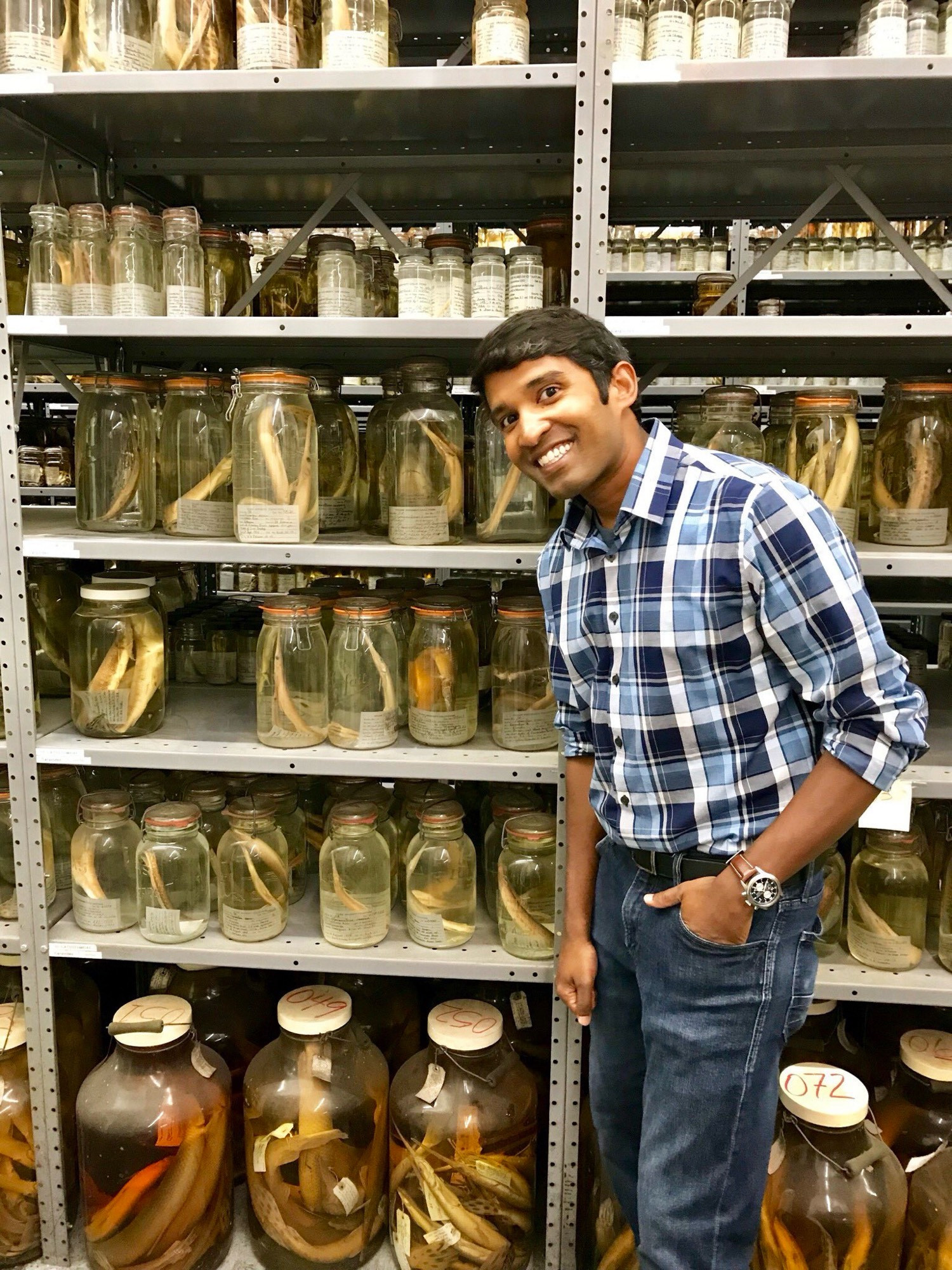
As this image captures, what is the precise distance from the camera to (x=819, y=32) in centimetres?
200

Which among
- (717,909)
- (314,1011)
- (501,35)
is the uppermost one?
(501,35)

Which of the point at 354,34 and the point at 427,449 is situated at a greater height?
the point at 354,34

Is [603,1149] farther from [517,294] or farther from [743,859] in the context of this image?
[517,294]

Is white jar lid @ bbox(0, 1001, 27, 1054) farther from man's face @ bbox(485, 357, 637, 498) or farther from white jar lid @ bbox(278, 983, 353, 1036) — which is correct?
man's face @ bbox(485, 357, 637, 498)

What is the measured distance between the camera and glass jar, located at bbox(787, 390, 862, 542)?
1.64 metres

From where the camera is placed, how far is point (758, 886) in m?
1.21

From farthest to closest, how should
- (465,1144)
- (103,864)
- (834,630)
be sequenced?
(103,864) → (465,1144) → (834,630)

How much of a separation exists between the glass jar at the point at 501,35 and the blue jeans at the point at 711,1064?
1358mm

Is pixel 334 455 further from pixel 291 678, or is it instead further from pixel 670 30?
pixel 670 30

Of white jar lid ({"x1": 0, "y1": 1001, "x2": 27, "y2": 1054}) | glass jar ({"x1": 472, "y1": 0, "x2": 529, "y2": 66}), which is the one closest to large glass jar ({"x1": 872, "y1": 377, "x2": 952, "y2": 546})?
glass jar ({"x1": 472, "y1": 0, "x2": 529, "y2": 66})

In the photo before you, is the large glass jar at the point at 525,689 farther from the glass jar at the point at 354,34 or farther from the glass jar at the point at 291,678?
the glass jar at the point at 354,34

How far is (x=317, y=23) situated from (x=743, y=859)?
5.42ft

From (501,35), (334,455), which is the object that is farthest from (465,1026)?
(501,35)

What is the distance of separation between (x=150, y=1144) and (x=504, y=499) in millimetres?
1388
